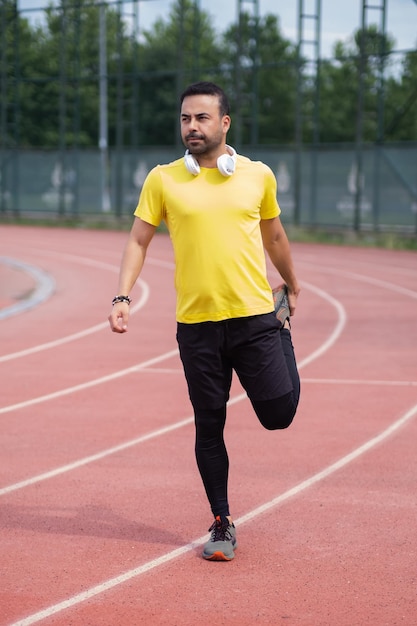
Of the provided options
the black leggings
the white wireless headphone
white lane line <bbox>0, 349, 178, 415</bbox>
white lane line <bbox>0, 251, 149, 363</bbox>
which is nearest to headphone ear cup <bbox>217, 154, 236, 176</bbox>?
the white wireless headphone

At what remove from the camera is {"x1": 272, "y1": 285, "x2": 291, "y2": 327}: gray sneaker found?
5.52 meters

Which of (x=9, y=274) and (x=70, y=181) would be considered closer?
(x=9, y=274)

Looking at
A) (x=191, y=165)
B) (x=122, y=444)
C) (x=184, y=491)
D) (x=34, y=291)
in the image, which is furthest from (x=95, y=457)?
(x=34, y=291)

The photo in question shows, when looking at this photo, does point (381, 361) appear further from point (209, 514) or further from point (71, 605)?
point (71, 605)

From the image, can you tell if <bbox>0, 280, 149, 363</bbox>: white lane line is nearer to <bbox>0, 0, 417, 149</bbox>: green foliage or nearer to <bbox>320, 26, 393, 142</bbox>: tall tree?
<bbox>0, 0, 417, 149</bbox>: green foliage

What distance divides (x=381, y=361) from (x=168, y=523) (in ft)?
20.7

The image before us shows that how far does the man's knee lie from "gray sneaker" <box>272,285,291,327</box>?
0.37 m

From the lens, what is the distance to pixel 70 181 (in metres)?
41.7

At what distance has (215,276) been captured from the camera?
5.22m

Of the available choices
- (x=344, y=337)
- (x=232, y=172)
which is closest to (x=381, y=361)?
(x=344, y=337)

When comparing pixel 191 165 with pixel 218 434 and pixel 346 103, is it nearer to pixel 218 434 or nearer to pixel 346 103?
pixel 218 434

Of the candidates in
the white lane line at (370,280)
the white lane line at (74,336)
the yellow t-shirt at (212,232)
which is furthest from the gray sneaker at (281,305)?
the white lane line at (370,280)

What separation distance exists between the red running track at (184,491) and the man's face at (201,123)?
1904mm

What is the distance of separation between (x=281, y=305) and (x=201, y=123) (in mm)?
990
